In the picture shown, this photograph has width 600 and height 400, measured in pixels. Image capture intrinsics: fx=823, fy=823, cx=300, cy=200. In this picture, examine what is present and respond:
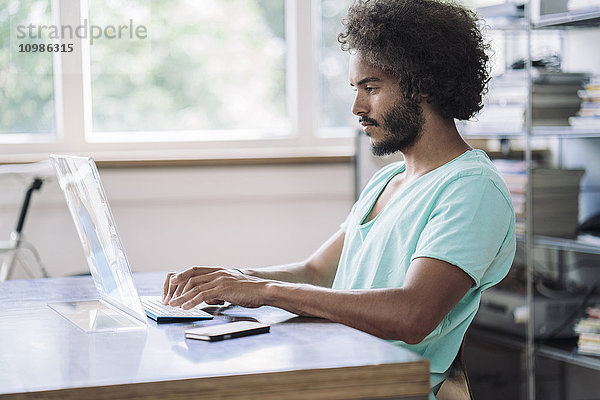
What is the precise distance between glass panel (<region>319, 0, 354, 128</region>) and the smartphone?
2460mm

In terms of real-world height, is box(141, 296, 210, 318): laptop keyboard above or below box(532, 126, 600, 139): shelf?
below

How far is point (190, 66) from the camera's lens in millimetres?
3562

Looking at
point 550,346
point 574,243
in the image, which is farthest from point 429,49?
point 550,346

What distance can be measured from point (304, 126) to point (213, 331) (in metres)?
2.49

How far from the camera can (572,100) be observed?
9.71 feet

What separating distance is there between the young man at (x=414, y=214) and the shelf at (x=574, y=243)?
3.93 ft

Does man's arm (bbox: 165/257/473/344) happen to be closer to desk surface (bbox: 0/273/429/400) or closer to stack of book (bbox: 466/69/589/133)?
desk surface (bbox: 0/273/429/400)

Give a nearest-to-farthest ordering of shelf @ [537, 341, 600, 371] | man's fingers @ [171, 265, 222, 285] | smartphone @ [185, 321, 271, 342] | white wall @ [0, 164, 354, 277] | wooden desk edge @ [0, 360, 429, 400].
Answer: wooden desk edge @ [0, 360, 429, 400], smartphone @ [185, 321, 271, 342], man's fingers @ [171, 265, 222, 285], shelf @ [537, 341, 600, 371], white wall @ [0, 164, 354, 277]

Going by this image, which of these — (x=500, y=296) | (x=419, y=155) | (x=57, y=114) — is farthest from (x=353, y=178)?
(x=419, y=155)

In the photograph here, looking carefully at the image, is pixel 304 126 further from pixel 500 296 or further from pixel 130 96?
pixel 500 296

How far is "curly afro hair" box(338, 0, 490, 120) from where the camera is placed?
162cm

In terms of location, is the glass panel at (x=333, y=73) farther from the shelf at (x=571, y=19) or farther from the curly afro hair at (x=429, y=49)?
the curly afro hair at (x=429, y=49)

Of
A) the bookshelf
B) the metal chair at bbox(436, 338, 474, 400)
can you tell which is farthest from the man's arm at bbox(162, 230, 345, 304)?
the bookshelf

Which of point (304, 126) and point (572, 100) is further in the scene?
point (304, 126)
